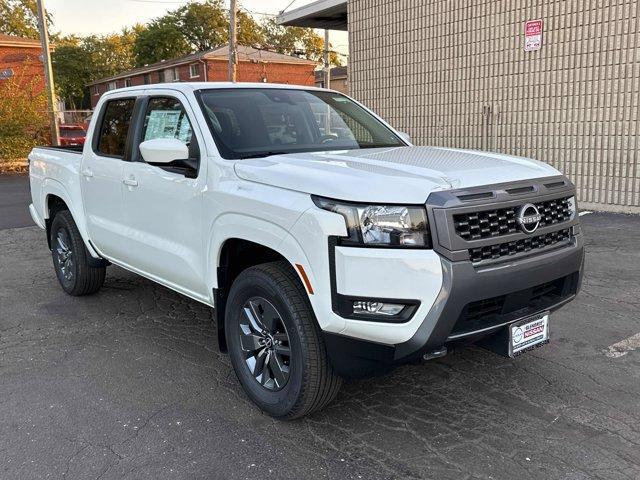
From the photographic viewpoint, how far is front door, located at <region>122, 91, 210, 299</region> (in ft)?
12.3

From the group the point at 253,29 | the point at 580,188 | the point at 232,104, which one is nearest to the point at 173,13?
the point at 253,29

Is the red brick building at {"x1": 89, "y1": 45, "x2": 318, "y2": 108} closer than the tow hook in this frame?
No

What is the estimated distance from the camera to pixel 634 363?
3.99 meters

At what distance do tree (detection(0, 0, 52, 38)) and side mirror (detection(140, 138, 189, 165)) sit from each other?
56.8 m

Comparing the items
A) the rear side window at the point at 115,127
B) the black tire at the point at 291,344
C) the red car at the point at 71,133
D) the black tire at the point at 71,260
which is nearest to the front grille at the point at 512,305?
the black tire at the point at 291,344

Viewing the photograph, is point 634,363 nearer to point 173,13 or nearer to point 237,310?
point 237,310

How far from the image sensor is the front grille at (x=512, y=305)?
2.85 metres

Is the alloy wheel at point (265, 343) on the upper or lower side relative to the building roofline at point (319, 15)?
lower

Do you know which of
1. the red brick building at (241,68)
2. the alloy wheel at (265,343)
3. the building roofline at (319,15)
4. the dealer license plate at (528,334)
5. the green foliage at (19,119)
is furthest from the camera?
the red brick building at (241,68)

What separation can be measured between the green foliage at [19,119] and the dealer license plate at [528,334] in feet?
70.4

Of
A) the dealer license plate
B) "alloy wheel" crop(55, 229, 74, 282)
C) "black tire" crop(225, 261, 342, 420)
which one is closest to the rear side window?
"alloy wheel" crop(55, 229, 74, 282)

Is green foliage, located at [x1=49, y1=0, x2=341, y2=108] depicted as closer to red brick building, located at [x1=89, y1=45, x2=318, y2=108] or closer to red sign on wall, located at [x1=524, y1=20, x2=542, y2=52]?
red brick building, located at [x1=89, y1=45, x2=318, y2=108]

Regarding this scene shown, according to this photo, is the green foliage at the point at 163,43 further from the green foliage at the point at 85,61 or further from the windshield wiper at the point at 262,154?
the windshield wiper at the point at 262,154

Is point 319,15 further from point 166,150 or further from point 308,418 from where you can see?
point 308,418
